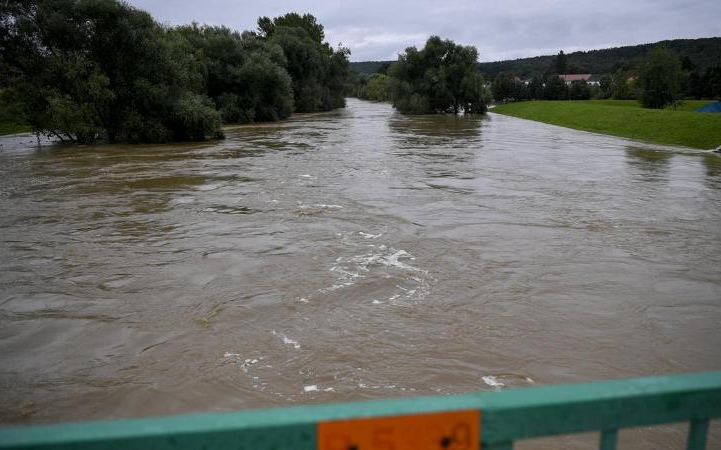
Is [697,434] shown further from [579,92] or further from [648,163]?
[579,92]

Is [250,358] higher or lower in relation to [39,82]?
lower

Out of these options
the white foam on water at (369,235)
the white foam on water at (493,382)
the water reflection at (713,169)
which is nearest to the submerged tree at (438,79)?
the water reflection at (713,169)

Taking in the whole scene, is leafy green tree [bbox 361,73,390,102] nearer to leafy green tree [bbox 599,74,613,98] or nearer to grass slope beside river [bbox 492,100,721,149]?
leafy green tree [bbox 599,74,613,98]

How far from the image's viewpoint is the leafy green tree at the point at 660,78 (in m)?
57.0

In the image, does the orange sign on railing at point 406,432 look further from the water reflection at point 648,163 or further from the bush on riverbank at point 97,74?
the bush on riverbank at point 97,74

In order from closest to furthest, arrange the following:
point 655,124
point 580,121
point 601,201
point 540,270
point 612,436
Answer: point 612,436 → point 540,270 → point 601,201 → point 655,124 → point 580,121

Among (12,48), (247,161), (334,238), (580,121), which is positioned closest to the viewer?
(334,238)

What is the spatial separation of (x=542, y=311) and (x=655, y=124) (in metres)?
32.8

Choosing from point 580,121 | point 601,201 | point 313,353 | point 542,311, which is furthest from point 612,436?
point 580,121

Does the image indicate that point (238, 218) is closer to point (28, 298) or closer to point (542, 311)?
point (28, 298)

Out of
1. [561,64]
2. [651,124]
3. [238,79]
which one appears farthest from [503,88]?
[651,124]

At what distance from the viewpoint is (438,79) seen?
60719 mm

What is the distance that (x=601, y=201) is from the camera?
13547mm

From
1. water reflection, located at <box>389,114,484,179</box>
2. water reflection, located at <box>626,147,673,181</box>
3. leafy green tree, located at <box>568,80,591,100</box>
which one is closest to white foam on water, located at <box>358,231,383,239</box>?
water reflection, located at <box>389,114,484,179</box>
